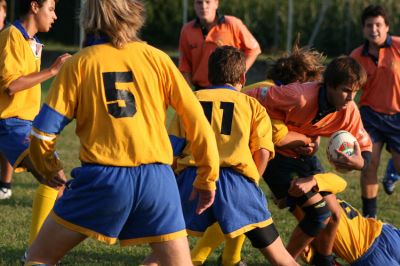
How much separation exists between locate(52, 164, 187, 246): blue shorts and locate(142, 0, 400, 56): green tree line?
781 inches

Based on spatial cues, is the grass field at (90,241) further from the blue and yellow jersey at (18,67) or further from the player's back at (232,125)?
the player's back at (232,125)

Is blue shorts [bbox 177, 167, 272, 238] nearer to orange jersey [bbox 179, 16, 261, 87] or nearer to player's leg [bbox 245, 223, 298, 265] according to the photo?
player's leg [bbox 245, 223, 298, 265]

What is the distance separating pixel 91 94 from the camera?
386 cm

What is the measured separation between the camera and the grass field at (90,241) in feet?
19.7

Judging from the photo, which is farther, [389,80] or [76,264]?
[389,80]

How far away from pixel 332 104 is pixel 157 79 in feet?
5.70

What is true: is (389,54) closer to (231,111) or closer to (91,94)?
(231,111)

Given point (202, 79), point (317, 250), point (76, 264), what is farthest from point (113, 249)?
point (202, 79)

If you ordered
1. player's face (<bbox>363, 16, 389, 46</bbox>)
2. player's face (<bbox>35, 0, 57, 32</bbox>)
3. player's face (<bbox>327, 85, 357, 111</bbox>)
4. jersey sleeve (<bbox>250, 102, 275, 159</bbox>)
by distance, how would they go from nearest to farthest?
jersey sleeve (<bbox>250, 102, 275, 159</bbox>), player's face (<bbox>327, 85, 357, 111</bbox>), player's face (<bbox>35, 0, 57, 32</bbox>), player's face (<bbox>363, 16, 389, 46</bbox>)

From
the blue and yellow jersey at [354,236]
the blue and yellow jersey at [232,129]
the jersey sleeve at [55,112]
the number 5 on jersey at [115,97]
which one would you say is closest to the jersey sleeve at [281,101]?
the blue and yellow jersey at [232,129]

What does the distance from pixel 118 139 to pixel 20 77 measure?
2200mm

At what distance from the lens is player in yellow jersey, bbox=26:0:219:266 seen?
152 inches

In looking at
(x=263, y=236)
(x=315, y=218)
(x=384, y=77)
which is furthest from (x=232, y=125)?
(x=384, y=77)

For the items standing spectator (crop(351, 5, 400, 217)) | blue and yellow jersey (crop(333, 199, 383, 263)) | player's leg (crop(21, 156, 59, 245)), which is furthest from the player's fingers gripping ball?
standing spectator (crop(351, 5, 400, 217))
